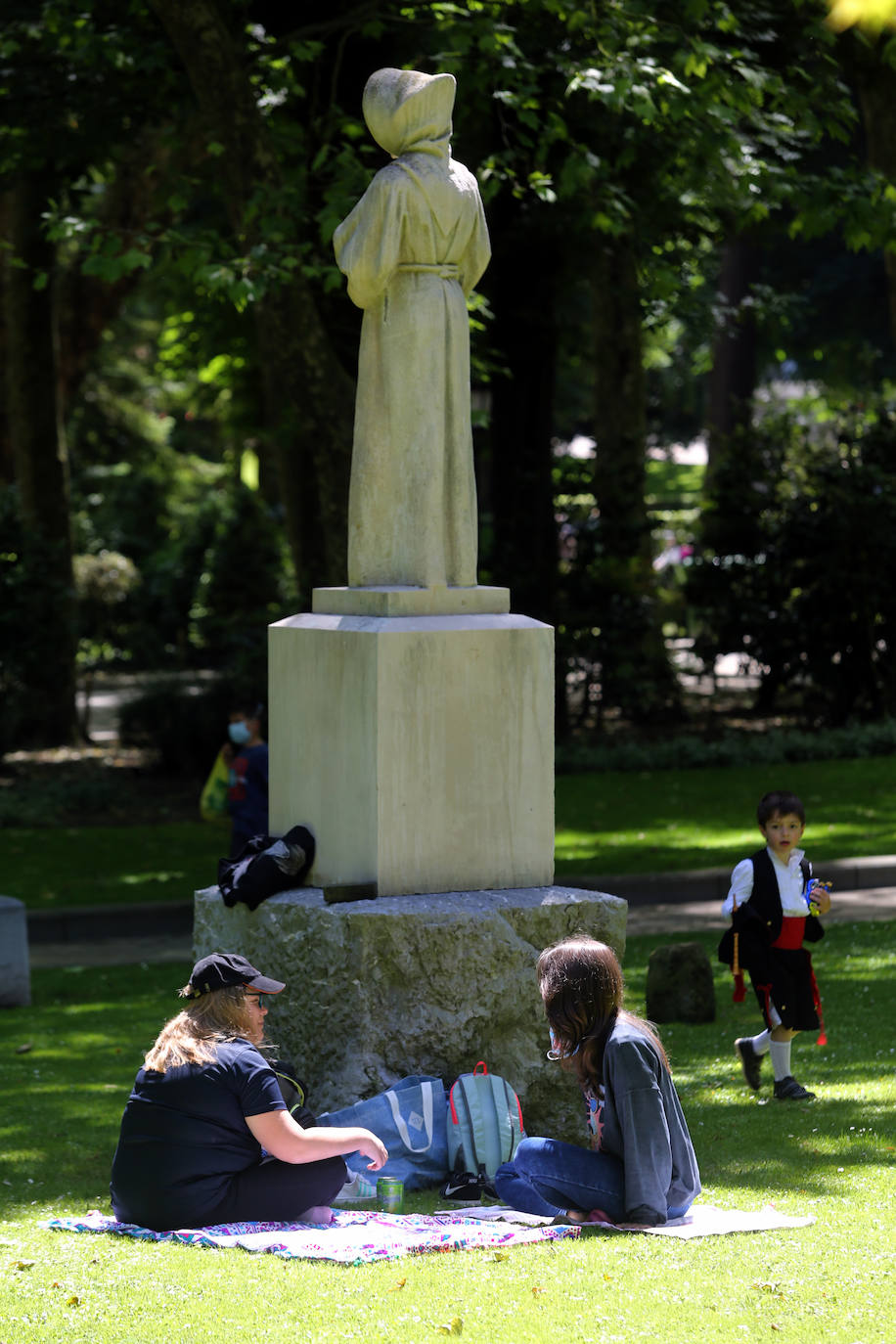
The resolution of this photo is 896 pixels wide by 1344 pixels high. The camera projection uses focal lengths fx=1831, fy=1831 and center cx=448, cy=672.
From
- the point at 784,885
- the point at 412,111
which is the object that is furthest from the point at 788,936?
the point at 412,111

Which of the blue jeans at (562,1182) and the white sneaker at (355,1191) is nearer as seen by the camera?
the blue jeans at (562,1182)

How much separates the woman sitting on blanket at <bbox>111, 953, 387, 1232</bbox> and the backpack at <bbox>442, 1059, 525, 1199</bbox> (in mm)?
790

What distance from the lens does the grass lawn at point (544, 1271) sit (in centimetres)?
482

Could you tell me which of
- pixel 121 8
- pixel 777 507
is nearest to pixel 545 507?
pixel 777 507

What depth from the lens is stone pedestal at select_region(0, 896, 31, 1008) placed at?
10.5 meters

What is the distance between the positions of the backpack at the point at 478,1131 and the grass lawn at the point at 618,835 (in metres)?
6.46

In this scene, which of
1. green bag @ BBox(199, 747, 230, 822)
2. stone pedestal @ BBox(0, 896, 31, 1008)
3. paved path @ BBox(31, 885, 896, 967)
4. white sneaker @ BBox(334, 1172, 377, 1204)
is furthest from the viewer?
paved path @ BBox(31, 885, 896, 967)

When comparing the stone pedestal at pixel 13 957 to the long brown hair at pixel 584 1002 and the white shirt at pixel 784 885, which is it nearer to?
the white shirt at pixel 784 885

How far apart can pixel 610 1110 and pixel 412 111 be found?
4.24 m

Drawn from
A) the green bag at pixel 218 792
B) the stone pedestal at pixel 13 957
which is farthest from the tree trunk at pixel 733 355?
the stone pedestal at pixel 13 957

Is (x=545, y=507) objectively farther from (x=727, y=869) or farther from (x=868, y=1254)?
(x=868, y=1254)

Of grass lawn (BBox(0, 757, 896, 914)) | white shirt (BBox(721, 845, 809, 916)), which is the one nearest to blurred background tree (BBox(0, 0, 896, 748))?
grass lawn (BBox(0, 757, 896, 914))

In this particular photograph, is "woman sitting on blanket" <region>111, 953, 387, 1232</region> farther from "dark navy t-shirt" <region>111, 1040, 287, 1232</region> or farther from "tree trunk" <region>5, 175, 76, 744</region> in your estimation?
"tree trunk" <region>5, 175, 76, 744</region>

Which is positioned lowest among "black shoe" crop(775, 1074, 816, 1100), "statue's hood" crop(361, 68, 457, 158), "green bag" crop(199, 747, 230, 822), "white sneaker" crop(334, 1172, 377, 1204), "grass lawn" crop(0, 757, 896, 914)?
"white sneaker" crop(334, 1172, 377, 1204)
